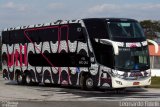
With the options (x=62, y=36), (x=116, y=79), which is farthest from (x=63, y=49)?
(x=116, y=79)

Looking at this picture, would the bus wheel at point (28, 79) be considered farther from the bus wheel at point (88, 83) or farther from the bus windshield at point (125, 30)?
the bus windshield at point (125, 30)

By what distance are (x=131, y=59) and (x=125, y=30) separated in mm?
1713

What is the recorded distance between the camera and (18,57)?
34.8m

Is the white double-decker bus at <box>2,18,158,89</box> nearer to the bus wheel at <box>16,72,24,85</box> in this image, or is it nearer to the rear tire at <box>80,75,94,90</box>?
the rear tire at <box>80,75,94,90</box>

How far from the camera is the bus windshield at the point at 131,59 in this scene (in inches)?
991

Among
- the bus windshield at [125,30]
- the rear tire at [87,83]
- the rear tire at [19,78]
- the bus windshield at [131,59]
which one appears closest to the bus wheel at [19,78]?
the rear tire at [19,78]

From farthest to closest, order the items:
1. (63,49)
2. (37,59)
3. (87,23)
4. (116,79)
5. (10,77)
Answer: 1. (10,77)
2. (37,59)
3. (63,49)
4. (87,23)
5. (116,79)

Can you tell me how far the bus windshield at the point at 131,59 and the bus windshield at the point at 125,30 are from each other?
0.80 meters

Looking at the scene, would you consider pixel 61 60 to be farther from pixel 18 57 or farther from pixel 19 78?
pixel 19 78

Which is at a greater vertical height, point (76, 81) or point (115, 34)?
point (115, 34)

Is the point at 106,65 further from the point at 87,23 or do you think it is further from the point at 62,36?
the point at 62,36

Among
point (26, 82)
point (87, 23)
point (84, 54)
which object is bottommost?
point (26, 82)

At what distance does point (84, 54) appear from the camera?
27.3m

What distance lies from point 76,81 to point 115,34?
4.36m
